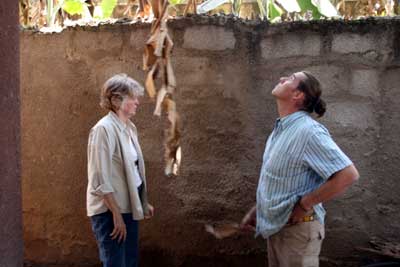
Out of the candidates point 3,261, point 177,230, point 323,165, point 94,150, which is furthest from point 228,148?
point 3,261

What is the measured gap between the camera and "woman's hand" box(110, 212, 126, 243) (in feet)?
10.6

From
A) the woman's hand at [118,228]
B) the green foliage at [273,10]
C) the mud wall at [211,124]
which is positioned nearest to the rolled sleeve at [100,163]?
the woman's hand at [118,228]

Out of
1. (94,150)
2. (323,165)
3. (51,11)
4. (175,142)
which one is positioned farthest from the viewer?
(51,11)

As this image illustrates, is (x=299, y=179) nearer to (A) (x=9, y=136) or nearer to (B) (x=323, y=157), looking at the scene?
(B) (x=323, y=157)

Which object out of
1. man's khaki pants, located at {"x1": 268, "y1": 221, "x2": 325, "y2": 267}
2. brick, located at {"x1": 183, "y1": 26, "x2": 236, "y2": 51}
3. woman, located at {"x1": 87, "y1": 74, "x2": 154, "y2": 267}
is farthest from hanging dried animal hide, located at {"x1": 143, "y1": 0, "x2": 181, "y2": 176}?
brick, located at {"x1": 183, "y1": 26, "x2": 236, "y2": 51}

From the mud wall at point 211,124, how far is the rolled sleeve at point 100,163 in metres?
0.79

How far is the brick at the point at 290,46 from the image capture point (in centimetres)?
378

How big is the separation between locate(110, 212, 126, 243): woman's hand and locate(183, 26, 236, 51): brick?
1.33 m

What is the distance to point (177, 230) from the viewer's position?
4.01 meters

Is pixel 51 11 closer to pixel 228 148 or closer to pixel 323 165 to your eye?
pixel 228 148

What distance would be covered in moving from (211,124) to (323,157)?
1.37m

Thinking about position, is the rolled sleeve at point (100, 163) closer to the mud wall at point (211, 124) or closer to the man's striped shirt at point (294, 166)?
the mud wall at point (211, 124)

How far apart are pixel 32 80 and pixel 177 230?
154 cm

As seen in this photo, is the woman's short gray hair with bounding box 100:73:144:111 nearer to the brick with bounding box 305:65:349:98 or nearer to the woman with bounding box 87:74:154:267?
the woman with bounding box 87:74:154:267
